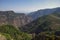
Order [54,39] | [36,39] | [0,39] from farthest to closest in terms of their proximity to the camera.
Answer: [36,39]
[0,39]
[54,39]

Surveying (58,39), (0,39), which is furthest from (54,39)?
(0,39)

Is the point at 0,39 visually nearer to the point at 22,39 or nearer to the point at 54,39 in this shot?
the point at 54,39

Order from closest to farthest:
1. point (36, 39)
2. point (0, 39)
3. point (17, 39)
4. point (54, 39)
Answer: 1. point (54, 39)
2. point (0, 39)
3. point (36, 39)
4. point (17, 39)

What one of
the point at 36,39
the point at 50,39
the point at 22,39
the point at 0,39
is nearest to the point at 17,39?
the point at 22,39

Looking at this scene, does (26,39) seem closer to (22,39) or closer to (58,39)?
(22,39)

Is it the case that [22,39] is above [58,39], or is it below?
below

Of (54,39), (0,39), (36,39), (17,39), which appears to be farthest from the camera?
(17,39)

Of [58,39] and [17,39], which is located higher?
[58,39]

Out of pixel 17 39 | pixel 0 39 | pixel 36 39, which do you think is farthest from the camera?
pixel 17 39

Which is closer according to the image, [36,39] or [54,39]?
[54,39]
